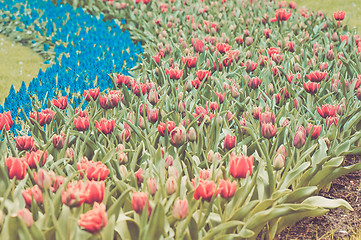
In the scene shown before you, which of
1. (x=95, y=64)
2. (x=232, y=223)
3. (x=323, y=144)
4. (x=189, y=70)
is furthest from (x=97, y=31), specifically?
(x=232, y=223)

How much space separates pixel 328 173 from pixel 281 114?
589mm

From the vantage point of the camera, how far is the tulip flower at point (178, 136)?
2.47 m

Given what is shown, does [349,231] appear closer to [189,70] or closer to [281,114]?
[281,114]

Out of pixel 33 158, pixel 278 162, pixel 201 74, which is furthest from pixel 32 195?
pixel 201 74

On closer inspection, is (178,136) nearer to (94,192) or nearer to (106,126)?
(106,126)

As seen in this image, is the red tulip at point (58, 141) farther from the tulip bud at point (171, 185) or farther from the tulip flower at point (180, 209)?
the tulip flower at point (180, 209)

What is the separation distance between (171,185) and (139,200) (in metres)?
0.24

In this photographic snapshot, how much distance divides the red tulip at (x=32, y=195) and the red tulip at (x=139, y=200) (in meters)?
0.44

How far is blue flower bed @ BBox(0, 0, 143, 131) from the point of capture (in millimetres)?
4090

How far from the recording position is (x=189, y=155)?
2.53 meters

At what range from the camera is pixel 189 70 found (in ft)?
14.0

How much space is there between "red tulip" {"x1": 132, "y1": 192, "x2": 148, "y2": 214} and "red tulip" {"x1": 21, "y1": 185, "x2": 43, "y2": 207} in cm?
44

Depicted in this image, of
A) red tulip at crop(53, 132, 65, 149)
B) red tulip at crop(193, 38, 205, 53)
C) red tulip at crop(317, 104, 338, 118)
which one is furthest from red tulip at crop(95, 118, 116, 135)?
red tulip at crop(193, 38, 205, 53)

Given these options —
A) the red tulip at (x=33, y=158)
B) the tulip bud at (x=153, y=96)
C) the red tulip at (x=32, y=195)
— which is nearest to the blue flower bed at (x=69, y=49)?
the tulip bud at (x=153, y=96)
